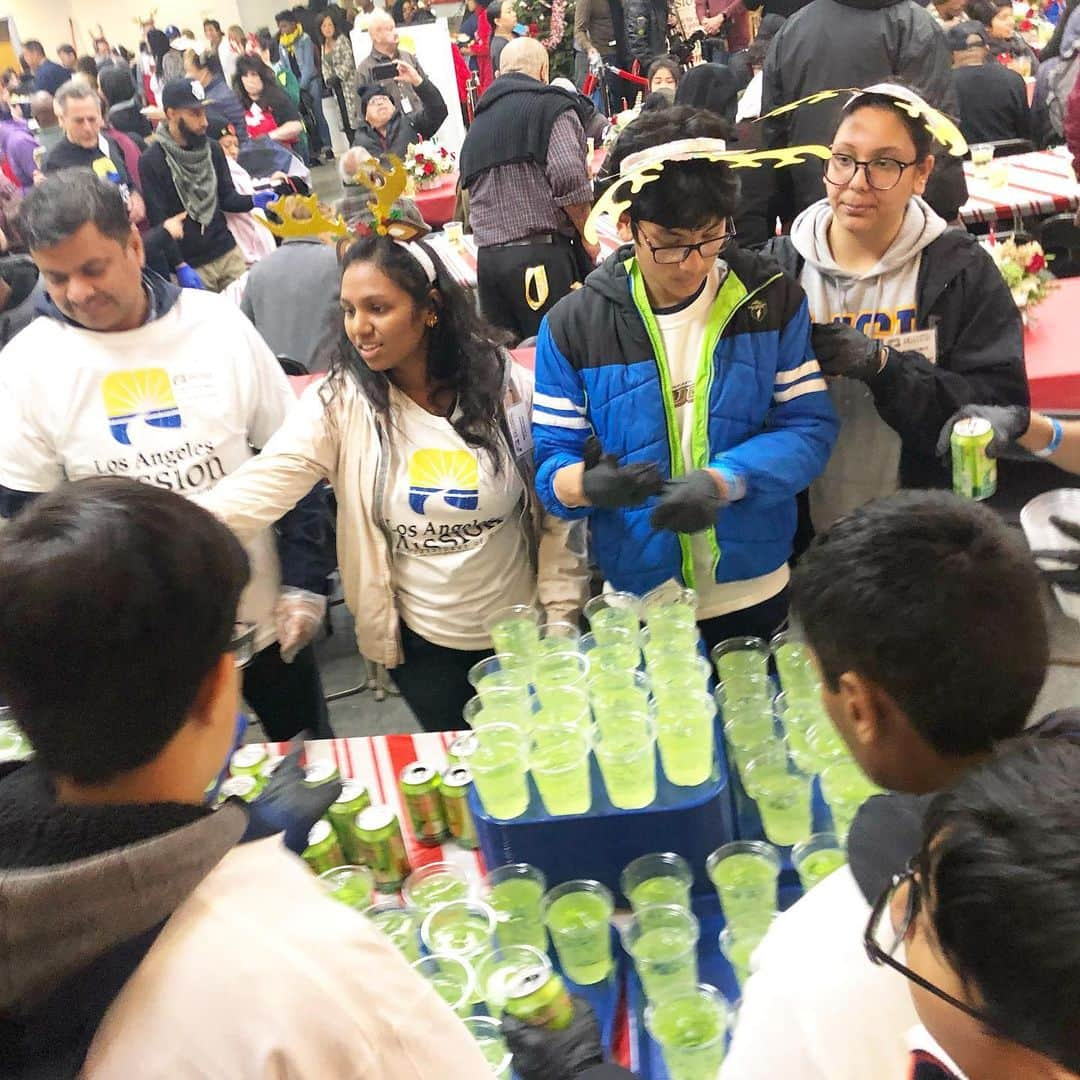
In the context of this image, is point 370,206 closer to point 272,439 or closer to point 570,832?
point 272,439

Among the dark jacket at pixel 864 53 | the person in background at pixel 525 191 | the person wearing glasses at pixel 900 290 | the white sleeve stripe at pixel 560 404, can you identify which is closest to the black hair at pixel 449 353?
the white sleeve stripe at pixel 560 404

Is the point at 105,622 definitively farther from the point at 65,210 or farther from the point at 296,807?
the point at 65,210

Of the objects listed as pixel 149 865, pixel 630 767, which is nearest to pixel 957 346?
pixel 630 767

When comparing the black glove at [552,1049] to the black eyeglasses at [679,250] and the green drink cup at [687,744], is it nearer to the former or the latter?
the green drink cup at [687,744]

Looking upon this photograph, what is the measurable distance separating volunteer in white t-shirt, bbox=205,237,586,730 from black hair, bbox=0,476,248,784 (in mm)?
1215

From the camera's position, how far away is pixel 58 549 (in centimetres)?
87

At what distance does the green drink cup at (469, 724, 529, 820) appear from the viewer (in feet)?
5.12

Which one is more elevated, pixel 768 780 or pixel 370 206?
pixel 370 206

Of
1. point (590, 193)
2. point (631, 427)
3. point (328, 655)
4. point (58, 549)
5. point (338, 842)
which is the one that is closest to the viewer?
point (58, 549)

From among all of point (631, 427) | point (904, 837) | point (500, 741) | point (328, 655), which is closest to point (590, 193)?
point (328, 655)

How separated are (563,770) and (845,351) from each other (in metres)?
1.15

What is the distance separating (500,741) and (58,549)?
0.87 m

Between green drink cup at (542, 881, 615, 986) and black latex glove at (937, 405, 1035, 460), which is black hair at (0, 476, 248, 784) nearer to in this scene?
green drink cup at (542, 881, 615, 986)

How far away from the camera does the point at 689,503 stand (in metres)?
2.00
